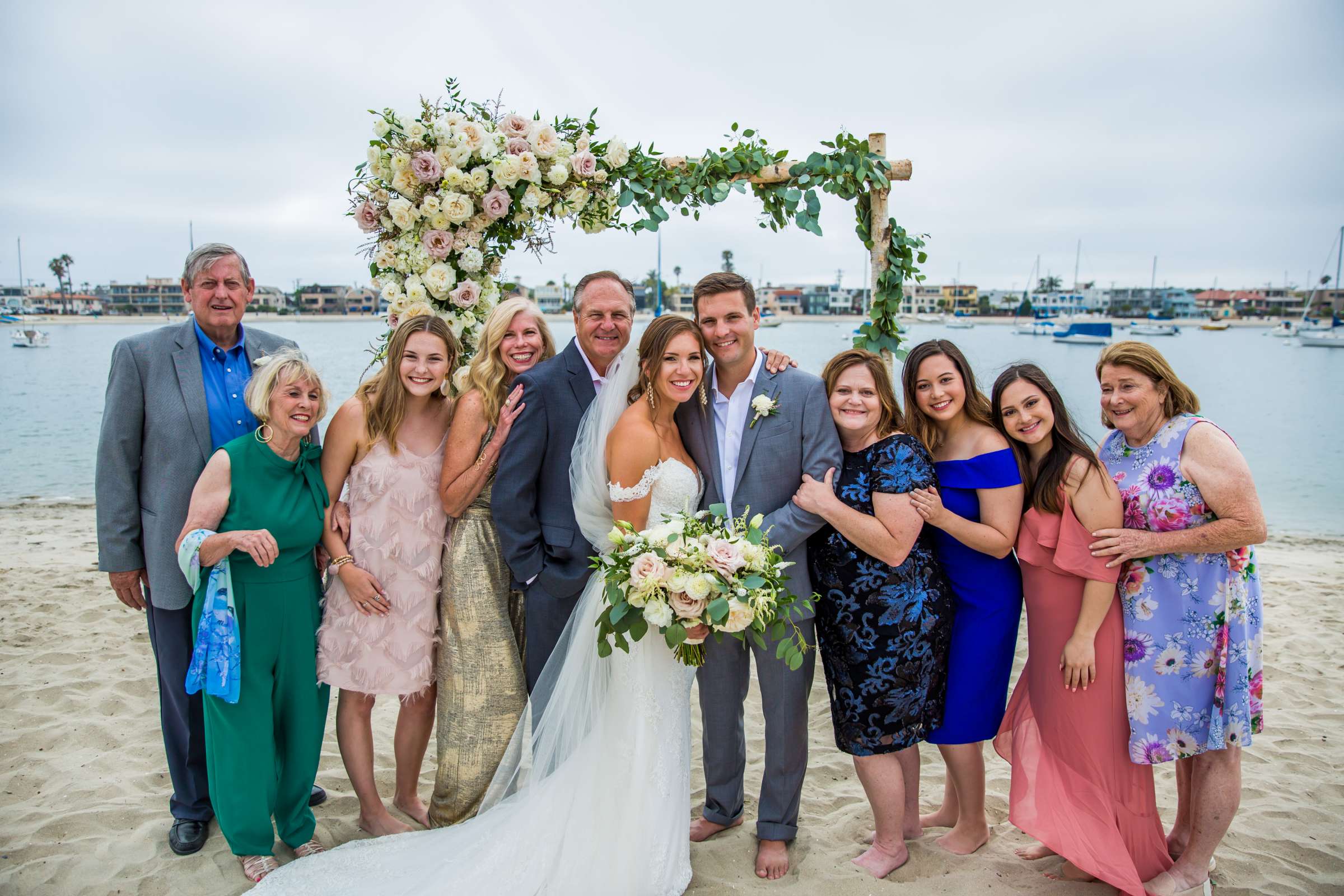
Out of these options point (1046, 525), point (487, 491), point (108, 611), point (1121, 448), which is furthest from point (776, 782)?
point (108, 611)

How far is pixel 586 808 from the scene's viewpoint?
11.8 feet

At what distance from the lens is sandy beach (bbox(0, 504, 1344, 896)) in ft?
12.4

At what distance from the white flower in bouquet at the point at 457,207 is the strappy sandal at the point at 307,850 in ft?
11.9

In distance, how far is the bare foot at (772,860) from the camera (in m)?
3.83

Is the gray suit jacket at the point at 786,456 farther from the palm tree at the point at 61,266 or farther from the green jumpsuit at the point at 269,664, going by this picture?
the palm tree at the point at 61,266

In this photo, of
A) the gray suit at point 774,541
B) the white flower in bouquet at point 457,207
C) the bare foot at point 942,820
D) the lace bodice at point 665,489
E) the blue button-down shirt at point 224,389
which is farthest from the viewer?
the white flower in bouquet at point 457,207

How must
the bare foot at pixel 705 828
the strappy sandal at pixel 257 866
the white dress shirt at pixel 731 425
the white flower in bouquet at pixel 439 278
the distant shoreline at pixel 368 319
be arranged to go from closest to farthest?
the strappy sandal at pixel 257 866, the white dress shirt at pixel 731 425, the bare foot at pixel 705 828, the white flower in bouquet at pixel 439 278, the distant shoreline at pixel 368 319

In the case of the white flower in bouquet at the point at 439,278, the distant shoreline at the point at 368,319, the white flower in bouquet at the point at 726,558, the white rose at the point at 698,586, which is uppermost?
the distant shoreline at the point at 368,319

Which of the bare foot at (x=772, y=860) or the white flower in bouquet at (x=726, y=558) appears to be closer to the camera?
the white flower in bouquet at (x=726, y=558)

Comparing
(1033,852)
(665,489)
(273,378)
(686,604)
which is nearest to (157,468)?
(273,378)

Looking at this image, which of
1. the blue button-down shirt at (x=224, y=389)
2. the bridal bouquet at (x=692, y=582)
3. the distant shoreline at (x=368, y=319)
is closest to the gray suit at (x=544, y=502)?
the bridal bouquet at (x=692, y=582)

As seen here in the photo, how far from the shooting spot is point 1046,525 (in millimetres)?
3740

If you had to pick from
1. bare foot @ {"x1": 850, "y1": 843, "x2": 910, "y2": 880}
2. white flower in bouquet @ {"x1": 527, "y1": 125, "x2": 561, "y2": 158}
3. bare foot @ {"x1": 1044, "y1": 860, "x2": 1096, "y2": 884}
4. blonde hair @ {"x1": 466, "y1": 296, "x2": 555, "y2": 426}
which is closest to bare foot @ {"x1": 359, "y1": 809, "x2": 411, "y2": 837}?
blonde hair @ {"x1": 466, "y1": 296, "x2": 555, "y2": 426}

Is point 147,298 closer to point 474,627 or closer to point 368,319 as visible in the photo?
point 368,319
